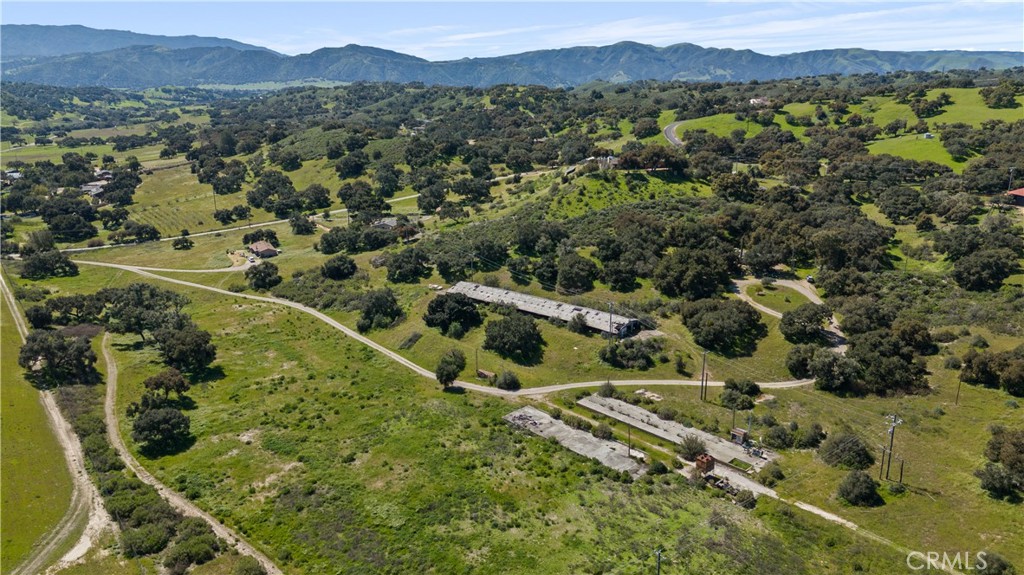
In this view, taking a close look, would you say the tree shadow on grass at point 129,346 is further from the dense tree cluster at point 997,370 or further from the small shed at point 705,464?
Answer: the dense tree cluster at point 997,370

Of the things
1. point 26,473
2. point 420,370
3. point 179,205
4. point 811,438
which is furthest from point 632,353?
point 179,205

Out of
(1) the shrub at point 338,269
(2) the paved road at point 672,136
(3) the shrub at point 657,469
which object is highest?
(2) the paved road at point 672,136

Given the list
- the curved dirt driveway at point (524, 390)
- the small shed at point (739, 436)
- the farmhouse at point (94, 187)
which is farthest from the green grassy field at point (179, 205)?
the small shed at point (739, 436)

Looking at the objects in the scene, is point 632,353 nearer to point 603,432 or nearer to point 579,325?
point 579,325

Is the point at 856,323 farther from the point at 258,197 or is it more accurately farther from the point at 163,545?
the point at 258,197

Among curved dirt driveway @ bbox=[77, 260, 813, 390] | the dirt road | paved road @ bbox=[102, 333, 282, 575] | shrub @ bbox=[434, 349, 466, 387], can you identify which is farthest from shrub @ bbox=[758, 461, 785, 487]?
paved road @ bbox=[102, 333, 282, 575]

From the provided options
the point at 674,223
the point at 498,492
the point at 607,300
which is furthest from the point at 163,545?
the point at 674,223

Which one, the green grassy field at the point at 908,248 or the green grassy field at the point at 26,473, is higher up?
the green grassy field at the point at 908,248
